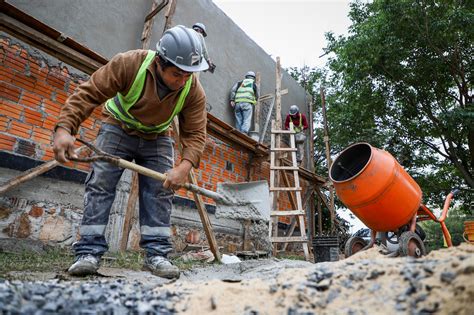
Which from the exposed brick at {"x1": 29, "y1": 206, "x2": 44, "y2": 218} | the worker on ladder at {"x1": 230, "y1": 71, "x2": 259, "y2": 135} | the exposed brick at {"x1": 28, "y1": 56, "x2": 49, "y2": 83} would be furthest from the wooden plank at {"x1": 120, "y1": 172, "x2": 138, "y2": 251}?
the worker on ladder at {"x1": 230, "y1": 71, "x2": 259, "y2": 135}

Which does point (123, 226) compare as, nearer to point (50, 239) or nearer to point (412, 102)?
point (50, 239)

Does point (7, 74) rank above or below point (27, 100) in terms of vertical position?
above

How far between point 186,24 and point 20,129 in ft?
12.9

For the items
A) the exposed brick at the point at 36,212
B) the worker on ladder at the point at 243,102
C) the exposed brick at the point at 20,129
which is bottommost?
the exposed brick at the point at 36,212

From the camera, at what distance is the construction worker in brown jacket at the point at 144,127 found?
7.88 feet

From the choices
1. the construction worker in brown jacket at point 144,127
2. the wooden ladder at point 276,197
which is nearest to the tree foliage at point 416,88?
the wooden ladder at point 276,197

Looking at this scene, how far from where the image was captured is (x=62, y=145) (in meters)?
2.20

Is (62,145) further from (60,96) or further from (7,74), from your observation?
(60,96)

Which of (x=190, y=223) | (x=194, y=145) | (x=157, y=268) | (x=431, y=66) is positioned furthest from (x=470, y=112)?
(x=157, y=268)

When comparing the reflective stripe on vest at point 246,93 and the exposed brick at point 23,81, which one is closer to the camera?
the exposed brick at point 23,81

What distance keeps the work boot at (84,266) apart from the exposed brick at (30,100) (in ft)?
7.09

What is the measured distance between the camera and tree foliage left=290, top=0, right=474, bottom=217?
7.95 metres

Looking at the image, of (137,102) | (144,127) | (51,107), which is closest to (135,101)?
(137,102)

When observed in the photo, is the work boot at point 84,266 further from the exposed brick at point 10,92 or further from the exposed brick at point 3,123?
the exposed brick at point 10,92
